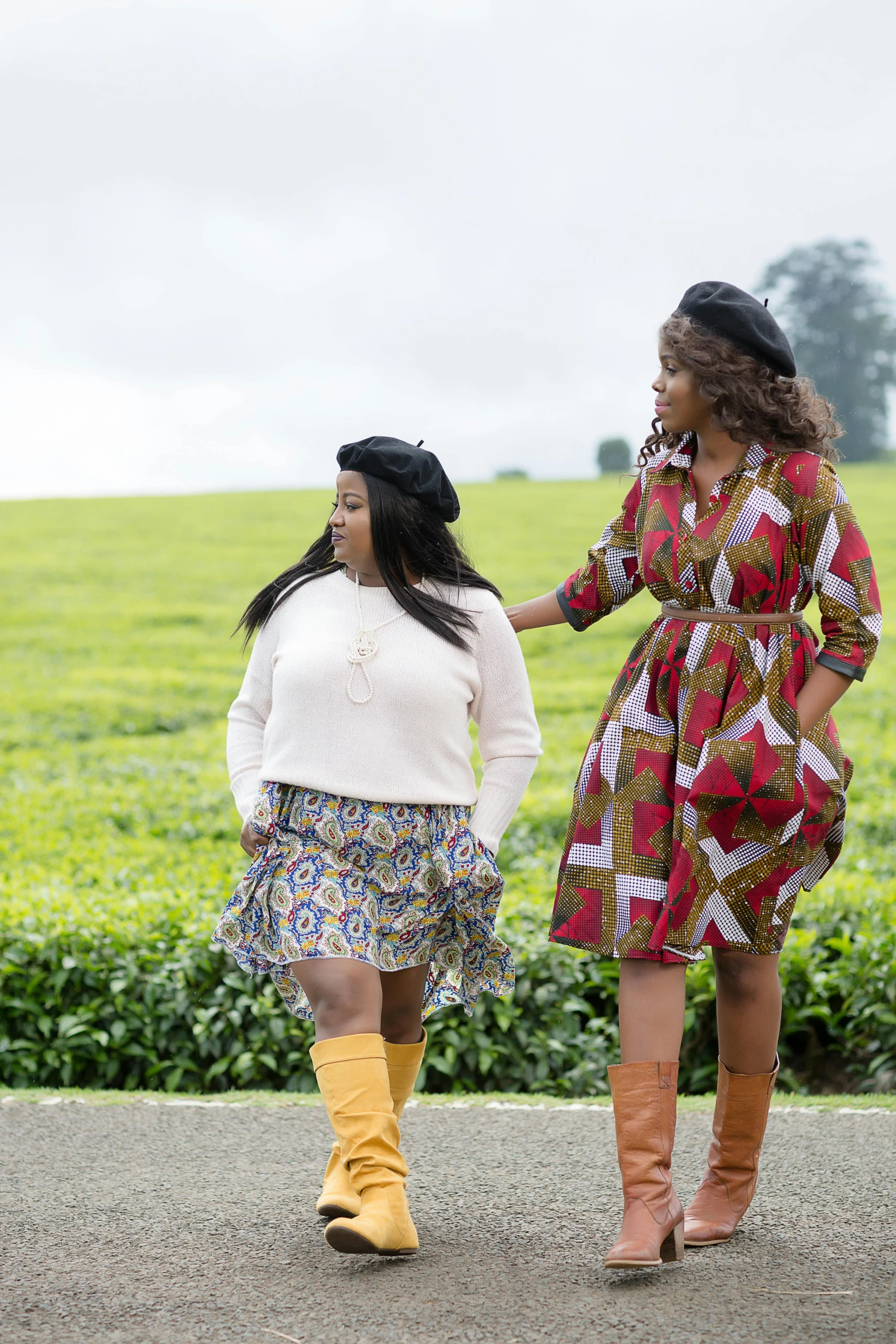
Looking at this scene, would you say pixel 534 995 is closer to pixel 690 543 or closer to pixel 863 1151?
pixel 863 1151

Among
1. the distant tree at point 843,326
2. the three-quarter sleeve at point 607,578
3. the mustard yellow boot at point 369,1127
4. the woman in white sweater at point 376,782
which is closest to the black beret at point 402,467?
the woman in white sweater at point 376,782

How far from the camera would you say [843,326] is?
14.7 metres

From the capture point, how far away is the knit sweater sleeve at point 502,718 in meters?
3.03

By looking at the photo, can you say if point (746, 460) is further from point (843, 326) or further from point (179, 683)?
point (843, 326)

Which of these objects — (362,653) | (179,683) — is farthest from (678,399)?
(179,683)

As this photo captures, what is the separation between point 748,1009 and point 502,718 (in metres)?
0.83

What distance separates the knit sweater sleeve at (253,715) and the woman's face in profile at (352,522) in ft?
0.83

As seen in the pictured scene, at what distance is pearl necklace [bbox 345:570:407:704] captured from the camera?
2883 millimetres

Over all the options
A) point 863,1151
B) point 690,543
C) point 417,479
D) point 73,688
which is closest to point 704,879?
point 690,543

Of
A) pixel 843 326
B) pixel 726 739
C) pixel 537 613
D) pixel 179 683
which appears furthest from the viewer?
pixel 843 326

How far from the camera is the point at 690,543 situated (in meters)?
2.83

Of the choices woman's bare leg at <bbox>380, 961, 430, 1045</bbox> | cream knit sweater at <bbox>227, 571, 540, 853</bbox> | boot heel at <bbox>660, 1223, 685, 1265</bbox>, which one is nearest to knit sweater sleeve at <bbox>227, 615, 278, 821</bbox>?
cream knit sweater at <bbox>227, 571, 540, 853</bbox>

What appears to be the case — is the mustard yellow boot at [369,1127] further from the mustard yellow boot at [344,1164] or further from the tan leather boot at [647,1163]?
the tan leather boot at [647,1163]

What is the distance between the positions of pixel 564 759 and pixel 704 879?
19.7 ft
